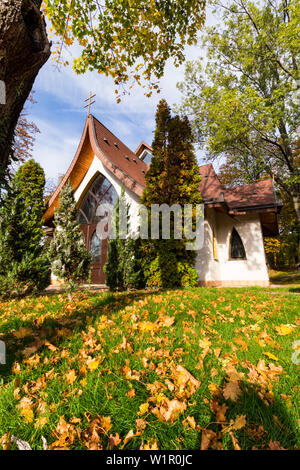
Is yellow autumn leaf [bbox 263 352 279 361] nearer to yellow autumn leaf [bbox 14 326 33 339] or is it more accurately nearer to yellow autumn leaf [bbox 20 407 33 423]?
yellow autumn leaf [bbox 20 407 33 423]

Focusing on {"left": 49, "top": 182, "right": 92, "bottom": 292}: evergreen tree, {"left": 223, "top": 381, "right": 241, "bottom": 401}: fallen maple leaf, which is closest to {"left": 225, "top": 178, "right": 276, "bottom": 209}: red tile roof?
{"left": 49, "top": 182, "right": 92, "bottom": 292}: evergreen tree

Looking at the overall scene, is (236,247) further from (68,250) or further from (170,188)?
(68,250)

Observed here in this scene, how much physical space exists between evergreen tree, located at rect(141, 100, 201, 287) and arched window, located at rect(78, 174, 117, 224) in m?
3.71

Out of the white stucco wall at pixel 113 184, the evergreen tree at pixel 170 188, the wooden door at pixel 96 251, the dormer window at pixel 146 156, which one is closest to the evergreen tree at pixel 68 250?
the evergreen tree at pixel 170 188

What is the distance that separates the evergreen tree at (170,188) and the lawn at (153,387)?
17.6 feet

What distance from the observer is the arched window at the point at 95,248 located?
12.1 meters

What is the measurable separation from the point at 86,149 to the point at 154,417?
1317cm

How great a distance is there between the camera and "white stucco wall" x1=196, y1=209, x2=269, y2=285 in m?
10.5

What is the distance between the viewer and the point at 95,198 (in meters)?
12.9

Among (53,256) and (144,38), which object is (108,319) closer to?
(53,256)

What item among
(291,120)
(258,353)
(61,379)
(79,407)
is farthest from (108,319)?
(291,120)

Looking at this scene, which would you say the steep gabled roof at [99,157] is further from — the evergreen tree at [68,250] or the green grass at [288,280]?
the green grass at [288,280]

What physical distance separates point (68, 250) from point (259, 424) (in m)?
6.46

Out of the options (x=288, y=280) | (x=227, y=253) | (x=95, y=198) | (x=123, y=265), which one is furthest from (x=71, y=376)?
(x=288, y=280)
